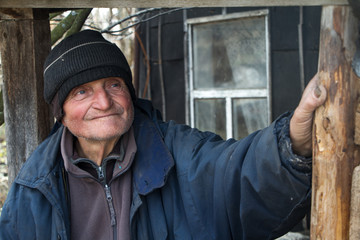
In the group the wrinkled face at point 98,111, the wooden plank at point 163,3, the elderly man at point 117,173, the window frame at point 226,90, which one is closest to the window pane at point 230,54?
the window frame at point 226,90

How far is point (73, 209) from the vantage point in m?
1.97

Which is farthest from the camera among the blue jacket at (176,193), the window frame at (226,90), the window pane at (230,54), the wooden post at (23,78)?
the window pane at (230,54)

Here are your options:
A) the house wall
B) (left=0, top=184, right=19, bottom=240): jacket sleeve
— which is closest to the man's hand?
(left=0, top=184, right=19, bottom=240): jacket sleeve

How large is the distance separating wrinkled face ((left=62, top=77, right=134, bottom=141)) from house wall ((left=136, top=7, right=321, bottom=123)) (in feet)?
8.16

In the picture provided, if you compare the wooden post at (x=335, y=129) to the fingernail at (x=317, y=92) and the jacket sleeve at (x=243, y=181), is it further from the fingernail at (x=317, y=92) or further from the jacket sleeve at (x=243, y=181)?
the jacket sleeve at (x=243, y=181)

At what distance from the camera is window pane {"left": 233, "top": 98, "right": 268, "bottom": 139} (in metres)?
4.50

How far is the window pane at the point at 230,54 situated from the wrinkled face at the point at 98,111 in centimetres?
269

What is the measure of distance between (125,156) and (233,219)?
0.61 metres

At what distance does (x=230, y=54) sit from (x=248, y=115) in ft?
2.38

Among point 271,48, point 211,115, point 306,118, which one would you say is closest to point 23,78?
point 306,118

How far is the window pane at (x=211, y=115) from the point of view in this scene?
4.86m

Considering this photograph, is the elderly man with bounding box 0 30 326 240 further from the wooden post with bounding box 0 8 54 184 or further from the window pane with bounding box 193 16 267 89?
the window pane with bounding box 193 16 267 89

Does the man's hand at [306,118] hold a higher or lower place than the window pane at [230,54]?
lower

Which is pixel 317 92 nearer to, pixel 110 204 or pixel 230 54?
pixel 110 204
